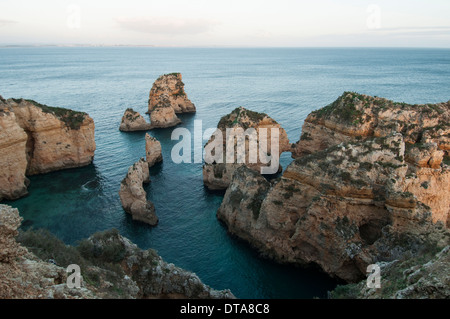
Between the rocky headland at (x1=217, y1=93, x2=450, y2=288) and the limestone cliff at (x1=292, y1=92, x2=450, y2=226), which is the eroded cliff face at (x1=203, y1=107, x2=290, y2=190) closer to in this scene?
the limestone cliff at (x1=292, y1=92, x2=450, y2=226)

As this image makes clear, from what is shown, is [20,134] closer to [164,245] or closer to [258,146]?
[164,245]

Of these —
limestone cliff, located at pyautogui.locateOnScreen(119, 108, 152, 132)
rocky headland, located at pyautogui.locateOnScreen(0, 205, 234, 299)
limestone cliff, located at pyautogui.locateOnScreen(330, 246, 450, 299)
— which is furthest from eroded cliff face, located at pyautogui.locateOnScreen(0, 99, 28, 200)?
limestone cliff, located at pyautogui.locateOnScreen(330, 246, 450, 299)

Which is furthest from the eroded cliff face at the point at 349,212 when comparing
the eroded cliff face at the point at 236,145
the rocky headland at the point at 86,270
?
the eroded cliff face at the point at 236,145

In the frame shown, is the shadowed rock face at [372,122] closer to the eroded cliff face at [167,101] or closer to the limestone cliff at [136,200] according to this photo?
the limestone cliff at [136,200]

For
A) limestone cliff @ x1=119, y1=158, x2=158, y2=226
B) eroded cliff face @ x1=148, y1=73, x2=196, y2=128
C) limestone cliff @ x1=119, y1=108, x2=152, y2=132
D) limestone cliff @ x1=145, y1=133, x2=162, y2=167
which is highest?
eroded cliff face @ x1=148, y1=73, x2=196, y2=128

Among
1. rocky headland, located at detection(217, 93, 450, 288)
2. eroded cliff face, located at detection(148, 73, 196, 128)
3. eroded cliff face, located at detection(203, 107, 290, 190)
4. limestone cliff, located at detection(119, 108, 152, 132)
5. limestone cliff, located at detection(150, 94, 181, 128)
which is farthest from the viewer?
eroded cliff face, located at detection(148, 73, 196, 128)
